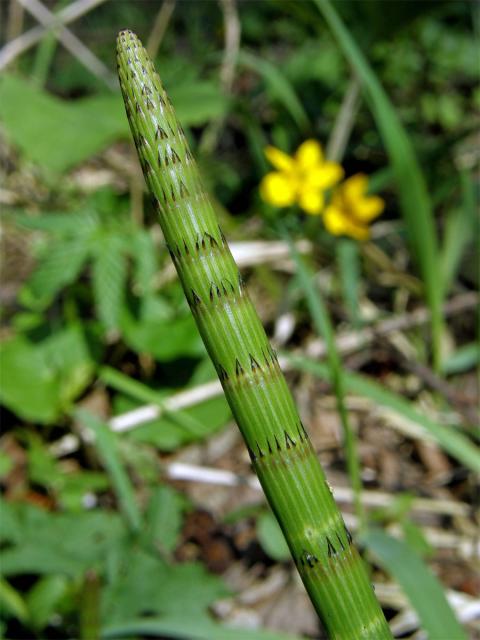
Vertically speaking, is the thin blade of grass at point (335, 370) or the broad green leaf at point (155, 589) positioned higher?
the thin blade of grass at point (335, 370)

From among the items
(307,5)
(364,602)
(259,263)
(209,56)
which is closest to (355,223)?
(259,263)

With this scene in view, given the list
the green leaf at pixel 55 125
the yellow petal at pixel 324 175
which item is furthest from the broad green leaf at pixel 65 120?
the yellow petal at pixel 324 175

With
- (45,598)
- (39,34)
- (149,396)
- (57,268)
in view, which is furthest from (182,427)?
(39,34)

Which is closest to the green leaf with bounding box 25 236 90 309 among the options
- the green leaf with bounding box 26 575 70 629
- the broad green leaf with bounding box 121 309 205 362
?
the broad green leaf with bounding box 121 309 205 362

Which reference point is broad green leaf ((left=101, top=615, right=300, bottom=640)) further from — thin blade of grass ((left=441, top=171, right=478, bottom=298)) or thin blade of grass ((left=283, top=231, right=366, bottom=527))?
thin blade of grass ((left=441, top=171, right=478, bottom=298))

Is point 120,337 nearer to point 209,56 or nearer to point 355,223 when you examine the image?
point 355,223

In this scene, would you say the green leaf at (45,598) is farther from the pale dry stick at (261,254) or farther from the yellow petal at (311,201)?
the yellow petal at (311,201)
